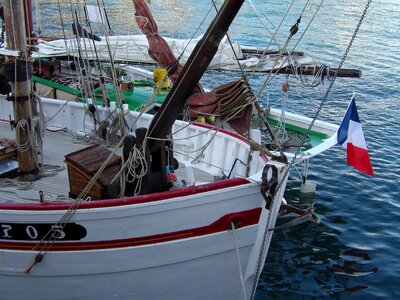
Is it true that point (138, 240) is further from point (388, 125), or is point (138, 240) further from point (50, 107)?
point (388, 125)

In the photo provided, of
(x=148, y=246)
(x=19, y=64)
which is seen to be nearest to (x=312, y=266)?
(x=148, y=246)

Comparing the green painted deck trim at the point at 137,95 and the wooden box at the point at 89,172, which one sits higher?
the wooden box at the point at 89,172

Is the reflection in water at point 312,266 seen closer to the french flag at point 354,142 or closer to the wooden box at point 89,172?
the french flag at point 354,142

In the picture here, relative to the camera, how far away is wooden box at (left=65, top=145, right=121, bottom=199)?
6.74 meters

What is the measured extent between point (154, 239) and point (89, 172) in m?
1.38

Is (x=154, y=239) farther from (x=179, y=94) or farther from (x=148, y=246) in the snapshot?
(x=179, y=94)

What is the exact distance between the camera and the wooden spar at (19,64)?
7.13m

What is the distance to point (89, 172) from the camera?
673 cm

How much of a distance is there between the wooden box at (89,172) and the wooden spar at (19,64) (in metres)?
1.18

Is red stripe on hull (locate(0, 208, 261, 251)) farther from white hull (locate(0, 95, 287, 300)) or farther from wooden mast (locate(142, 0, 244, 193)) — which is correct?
wooden mast (locate(142, 0, 244, 193))

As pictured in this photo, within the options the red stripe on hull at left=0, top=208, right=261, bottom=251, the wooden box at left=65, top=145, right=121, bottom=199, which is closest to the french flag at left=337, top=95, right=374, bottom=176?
the red stripe on hull at left=0, top=208, right=261, bottom=251

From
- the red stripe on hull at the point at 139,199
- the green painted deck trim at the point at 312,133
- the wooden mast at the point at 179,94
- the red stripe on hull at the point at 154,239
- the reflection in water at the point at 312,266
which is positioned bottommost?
the reflection in water at the point at 312,266

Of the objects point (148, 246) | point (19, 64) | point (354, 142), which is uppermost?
point (19, 64)

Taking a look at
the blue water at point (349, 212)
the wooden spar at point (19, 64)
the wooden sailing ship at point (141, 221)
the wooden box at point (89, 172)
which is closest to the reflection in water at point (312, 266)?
the blue water at point (349, 212)
